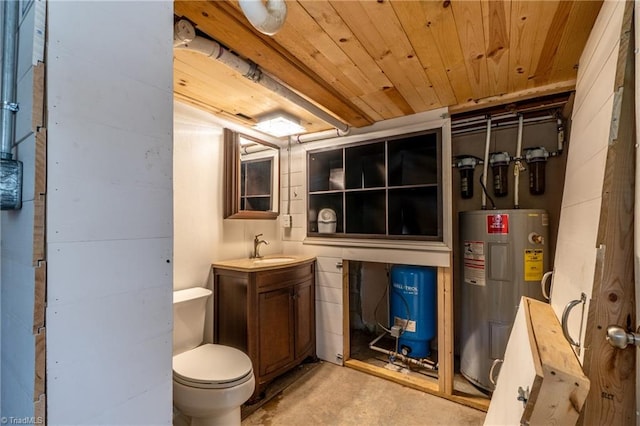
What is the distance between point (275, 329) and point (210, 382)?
0.74 metres

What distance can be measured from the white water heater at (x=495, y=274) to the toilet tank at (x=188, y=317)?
6.48ft

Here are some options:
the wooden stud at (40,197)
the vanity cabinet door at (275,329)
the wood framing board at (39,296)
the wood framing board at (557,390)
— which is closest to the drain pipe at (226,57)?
the wooden stud at (40,197)

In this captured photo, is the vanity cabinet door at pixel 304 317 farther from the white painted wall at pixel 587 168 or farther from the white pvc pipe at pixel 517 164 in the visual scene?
the white pvc pipe at pixel 517 164

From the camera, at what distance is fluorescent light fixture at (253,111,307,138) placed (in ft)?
7.32

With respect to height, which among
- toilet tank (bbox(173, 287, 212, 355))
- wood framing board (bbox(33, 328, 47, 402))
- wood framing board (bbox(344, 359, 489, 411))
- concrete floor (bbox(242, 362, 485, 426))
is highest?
wood framing board (bbox(33, 328, 47, 402))

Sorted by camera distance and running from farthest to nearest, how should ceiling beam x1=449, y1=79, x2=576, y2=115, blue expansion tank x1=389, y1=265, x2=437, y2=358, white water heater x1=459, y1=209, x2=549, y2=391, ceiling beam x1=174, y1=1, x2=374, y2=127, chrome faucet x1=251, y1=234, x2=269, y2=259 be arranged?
chrome faucet x1=251, y1=234, x2=269, y2=259, blue expansion tank x1=389, y1=265, x2=437, y2=358, white water heater x1=459, y1=209, x2=549, y2=391, ceiling beam x1=449, y1=79, x2=576, y2=115, ceiling beam x1=174, y1=1, x2=374, y2=127

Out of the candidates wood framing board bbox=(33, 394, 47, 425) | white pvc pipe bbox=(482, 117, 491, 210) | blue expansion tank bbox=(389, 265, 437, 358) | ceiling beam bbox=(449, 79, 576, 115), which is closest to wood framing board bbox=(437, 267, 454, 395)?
blue expansion tank bbox=(389, 265, 437, 358)

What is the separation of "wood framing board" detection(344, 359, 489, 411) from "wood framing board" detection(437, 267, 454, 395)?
5cm

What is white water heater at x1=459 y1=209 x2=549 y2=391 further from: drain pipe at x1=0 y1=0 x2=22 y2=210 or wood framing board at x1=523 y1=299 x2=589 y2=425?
drain pipe at x1=0 y1=0 x2=22 y2=210

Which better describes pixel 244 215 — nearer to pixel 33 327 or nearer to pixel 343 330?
pixel 343 330

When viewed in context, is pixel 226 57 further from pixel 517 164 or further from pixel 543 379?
pixel 517 164

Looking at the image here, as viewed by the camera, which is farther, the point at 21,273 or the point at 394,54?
the point at 394,54

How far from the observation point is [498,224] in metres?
2.03

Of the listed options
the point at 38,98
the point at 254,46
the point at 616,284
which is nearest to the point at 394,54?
the point at 254,46
